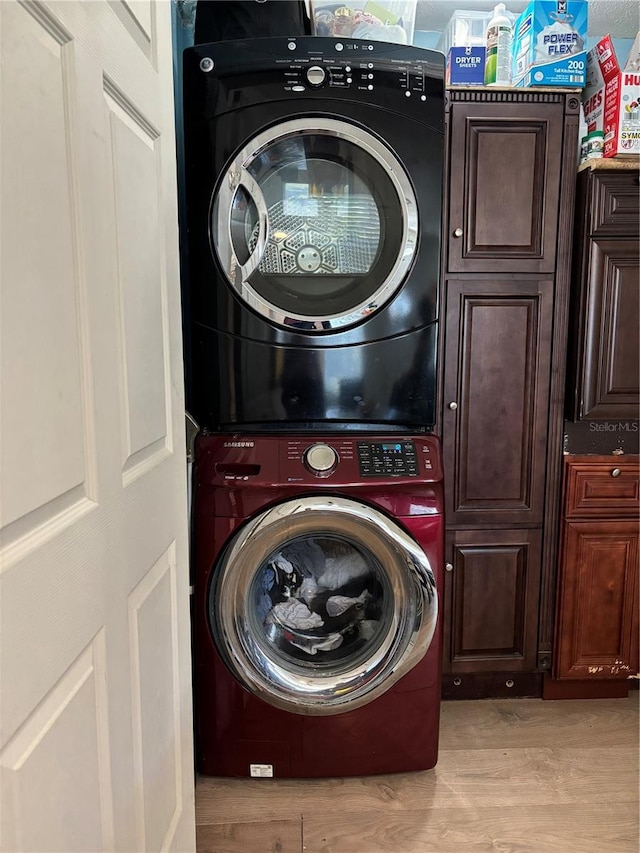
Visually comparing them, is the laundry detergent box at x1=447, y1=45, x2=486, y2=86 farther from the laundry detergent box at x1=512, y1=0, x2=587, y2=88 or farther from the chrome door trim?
the chrome door trim

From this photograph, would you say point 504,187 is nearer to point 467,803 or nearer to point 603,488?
point 603,488

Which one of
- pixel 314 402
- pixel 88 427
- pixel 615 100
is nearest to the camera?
pixel 88 427

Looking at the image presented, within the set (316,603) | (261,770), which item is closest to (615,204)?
(316,603)

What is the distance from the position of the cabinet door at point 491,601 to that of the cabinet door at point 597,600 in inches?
3.6

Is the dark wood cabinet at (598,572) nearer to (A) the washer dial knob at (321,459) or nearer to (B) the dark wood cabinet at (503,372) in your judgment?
(B) the dark wood cabinet at (503,372)

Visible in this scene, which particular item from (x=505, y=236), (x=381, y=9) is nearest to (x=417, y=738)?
(x=505, y=236)

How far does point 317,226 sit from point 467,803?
151 cm

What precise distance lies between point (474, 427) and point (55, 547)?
1.38 meters

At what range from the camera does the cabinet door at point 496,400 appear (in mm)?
1754

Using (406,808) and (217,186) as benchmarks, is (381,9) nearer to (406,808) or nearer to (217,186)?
(217,186)

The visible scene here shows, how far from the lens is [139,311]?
0.94 metres

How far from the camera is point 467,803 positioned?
59.4 inches

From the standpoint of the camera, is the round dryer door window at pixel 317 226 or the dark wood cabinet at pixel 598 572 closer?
the round dryer door window at pixel 317 226
